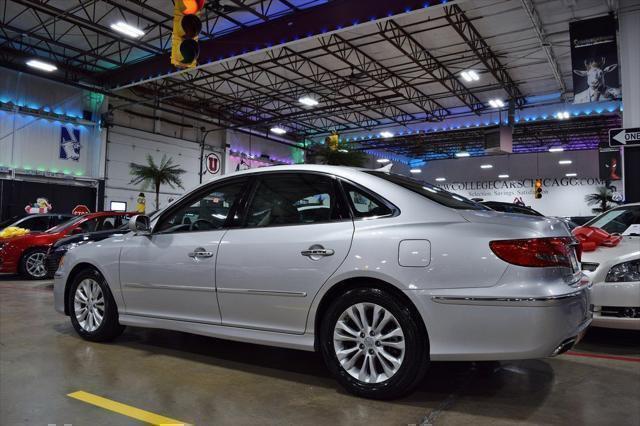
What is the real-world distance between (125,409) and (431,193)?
2340 mm

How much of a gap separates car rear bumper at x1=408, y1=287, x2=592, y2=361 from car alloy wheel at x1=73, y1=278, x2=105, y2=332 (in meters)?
3.03

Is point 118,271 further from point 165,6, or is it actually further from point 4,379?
point 165,6

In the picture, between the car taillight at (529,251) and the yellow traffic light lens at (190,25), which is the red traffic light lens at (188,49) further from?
the car taillight at (529,251)

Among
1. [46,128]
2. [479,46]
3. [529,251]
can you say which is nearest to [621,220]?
[529,251]

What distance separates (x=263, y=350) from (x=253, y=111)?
2375 cm

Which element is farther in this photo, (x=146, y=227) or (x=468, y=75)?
(x=468, y=75)

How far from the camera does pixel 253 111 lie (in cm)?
2666

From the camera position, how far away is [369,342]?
9.57 feet

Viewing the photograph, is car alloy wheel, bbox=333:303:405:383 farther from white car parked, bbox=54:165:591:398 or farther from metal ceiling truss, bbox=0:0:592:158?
metal ceiling truss, bbox=0:0:592:158

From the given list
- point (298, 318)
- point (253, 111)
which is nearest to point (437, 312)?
point (298, 318)

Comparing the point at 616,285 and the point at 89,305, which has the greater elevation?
the point at 616,285

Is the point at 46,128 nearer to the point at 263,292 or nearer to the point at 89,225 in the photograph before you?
the point at 89,225

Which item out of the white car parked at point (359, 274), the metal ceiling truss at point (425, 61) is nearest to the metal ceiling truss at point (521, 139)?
the metal ceiling truss at point (425, 61)

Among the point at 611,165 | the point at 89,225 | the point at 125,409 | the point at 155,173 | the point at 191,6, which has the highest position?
the point at 611,165
